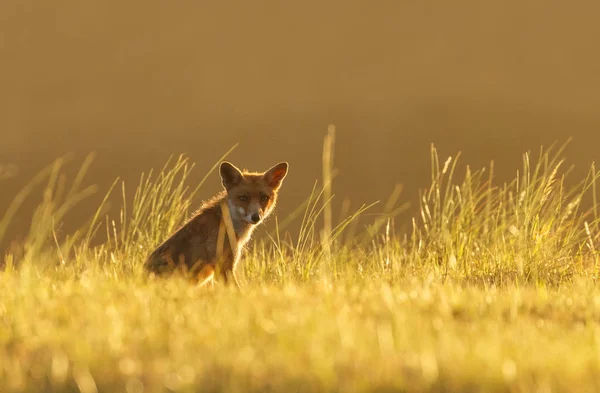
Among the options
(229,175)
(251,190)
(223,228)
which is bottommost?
(223,228)

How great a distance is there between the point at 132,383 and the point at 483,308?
248cm

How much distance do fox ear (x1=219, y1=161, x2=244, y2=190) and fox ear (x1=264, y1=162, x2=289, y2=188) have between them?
29 cm

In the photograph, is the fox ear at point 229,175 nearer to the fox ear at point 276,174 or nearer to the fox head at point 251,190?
the fox head at point 251,190

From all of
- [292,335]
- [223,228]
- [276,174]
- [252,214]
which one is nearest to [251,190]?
[252,214]

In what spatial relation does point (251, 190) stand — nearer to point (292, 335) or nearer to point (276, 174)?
point (276, 174)

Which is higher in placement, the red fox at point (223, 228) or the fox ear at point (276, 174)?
Result: the fox ear at point (276, 174)

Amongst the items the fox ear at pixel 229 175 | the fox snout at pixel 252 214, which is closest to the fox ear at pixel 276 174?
the fox ear at pixel 229 175

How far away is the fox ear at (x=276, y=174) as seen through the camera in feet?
26.4

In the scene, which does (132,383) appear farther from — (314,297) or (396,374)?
(314,297)

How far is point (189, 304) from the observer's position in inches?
199

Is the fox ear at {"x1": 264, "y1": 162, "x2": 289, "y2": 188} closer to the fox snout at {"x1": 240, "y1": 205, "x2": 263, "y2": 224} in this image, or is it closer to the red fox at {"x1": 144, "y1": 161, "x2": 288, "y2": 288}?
the red fox at {"x1": 144, "y1": 161, "x2": 288, "y2": 288}

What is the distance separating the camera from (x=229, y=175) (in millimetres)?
7922

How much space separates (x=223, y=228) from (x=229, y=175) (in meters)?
0.79

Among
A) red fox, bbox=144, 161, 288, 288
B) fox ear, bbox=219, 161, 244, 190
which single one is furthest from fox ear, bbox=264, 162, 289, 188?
fox ear, bbox=219, 161, 244, 190
